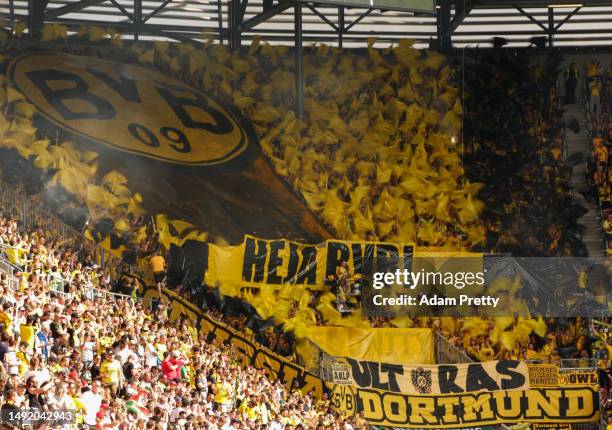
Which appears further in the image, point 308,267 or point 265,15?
point 265,15

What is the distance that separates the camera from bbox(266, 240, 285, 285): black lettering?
25500mm

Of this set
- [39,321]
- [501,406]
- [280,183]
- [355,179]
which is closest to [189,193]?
[280,183]

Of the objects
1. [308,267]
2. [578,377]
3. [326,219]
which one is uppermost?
[326,219]

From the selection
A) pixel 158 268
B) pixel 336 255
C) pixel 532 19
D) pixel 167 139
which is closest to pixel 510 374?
pixel 336 255

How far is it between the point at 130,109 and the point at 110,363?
1255 cm

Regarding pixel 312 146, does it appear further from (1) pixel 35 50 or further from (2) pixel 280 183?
(1) pixel 35 50

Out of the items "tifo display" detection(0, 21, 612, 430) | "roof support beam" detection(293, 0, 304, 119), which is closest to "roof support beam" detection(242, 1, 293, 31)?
"roof support beam" detection(293, 0, 304, 119)

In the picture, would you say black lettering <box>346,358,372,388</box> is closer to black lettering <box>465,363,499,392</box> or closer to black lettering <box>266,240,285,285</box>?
black lettering <box>465,363,499,392</box>

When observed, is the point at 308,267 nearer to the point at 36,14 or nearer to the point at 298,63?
the point at 298,63

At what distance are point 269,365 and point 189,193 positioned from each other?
490cm

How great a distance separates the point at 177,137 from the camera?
1061 inches

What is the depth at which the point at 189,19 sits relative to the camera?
29125mm

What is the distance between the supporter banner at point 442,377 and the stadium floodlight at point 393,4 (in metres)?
9.58

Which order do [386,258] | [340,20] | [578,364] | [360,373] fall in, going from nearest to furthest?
[360,373]
[578,364]
[386,258]
[340,20]
